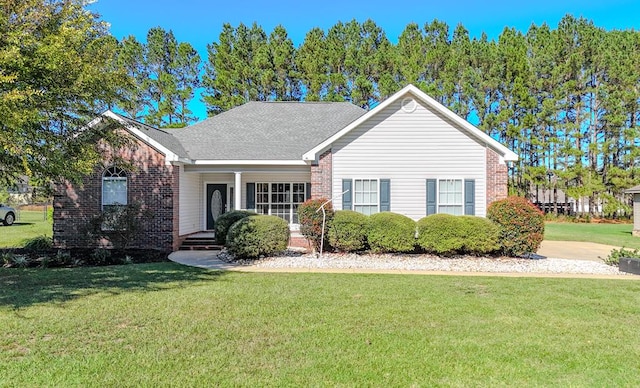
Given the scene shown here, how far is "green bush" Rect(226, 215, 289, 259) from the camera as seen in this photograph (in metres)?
12.0

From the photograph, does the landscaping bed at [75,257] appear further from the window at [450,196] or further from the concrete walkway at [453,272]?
the window at [450,196]

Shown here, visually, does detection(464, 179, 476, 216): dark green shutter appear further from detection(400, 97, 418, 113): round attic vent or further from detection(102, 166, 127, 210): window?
detection(102, 166, 127, 210): window

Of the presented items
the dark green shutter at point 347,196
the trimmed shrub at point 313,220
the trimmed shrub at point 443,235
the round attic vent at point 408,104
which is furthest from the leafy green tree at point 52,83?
the round attic vent at point 408,104

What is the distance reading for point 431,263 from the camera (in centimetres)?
1177

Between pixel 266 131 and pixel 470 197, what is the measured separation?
877cm

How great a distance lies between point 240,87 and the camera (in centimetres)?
3469

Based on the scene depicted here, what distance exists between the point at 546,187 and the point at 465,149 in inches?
867

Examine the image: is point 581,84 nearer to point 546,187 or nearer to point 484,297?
point 546,187

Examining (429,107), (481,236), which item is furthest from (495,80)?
(481,236)

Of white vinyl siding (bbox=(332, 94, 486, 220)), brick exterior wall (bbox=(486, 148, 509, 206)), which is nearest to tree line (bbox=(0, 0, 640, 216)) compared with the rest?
white vinyl siding (bbox=(332, 94, 486, 220))

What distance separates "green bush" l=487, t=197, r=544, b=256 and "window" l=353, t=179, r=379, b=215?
4.16m

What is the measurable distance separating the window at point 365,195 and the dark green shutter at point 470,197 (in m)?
3.03

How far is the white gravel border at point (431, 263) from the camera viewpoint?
10961 mm

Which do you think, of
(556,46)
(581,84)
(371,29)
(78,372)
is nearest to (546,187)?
(581,84)
